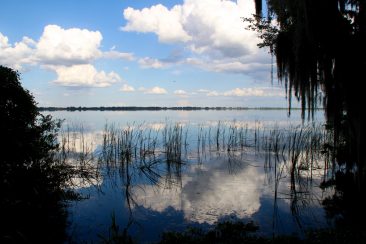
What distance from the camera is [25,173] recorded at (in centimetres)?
774

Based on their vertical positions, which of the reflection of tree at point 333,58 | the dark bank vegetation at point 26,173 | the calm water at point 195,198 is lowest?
the calm water at point 195,198

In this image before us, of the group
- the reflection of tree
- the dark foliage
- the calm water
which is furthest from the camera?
the calm water

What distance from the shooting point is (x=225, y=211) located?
8266 millimetres

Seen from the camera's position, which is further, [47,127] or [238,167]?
[238,167]

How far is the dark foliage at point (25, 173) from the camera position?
655cm

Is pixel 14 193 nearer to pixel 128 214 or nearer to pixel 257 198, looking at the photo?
pixel 128 214

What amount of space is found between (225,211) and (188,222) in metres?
1.15

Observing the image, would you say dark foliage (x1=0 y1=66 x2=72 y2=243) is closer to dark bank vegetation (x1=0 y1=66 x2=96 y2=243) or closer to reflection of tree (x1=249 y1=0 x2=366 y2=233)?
dark bank vegetation (x1=0 y1=66 x2=96 y2=243)

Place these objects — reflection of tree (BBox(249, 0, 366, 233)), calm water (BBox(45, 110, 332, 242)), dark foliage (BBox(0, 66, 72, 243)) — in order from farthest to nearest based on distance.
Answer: calm water (BBox(45, 110, 332, 242)) → dark foliage (BBox(0, 66, 72, 243)) → reflection of tree (BBox(249, 0, 366, 233))

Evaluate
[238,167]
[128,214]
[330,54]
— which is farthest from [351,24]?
[238,167]

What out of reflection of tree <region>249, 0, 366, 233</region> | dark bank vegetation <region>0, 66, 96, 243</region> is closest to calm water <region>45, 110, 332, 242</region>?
dark bank vegetation <region>0, 66, 96, 243</region>

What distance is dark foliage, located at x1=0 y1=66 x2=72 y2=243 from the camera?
258 inches

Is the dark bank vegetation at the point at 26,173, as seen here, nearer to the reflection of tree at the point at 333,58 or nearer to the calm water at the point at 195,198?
the calm water at the point at 195,198

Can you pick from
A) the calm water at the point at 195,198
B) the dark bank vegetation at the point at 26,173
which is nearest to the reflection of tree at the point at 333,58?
the calm water at the point at 195,198
